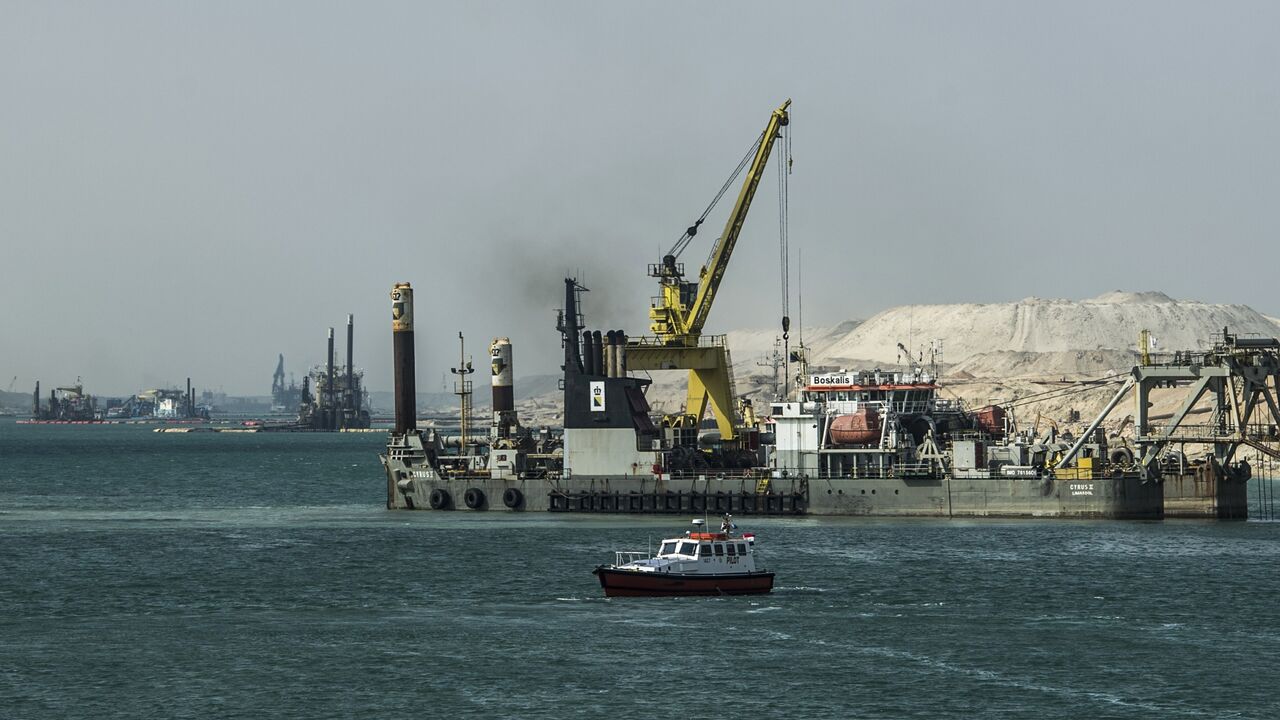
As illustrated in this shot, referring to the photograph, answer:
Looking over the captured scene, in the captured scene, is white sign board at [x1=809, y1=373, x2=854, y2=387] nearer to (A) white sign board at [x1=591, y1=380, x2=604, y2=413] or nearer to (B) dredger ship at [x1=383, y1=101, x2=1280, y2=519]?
(B) dredger ship at [x1=383, y1=101, x2=1280, y2=519]

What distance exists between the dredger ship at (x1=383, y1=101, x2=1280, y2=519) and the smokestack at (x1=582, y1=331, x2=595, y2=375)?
0.61 ft

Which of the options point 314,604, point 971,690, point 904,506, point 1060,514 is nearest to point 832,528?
point 904,506

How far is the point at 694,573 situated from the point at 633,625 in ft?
21.4

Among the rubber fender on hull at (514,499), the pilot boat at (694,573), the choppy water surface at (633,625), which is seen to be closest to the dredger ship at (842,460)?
the rubber fender on hull at (514,499)

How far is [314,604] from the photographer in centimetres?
6209

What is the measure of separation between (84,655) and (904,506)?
161 feet

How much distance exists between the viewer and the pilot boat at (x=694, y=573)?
204 ft

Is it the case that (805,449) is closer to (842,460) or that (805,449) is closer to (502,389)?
(842,460)

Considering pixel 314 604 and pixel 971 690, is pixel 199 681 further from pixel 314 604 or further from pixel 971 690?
pixel 971 690

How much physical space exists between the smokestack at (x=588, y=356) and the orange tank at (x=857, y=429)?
51.2 feet

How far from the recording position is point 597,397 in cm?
9631

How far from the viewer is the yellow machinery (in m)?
105

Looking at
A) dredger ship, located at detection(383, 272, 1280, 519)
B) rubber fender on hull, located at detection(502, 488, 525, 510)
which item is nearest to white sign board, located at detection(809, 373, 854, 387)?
dredger ship, located at detection(383, 272, 1280, 519)

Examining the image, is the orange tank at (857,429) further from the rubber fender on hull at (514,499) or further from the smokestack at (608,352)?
the rubber fender on hull at (514,499)
